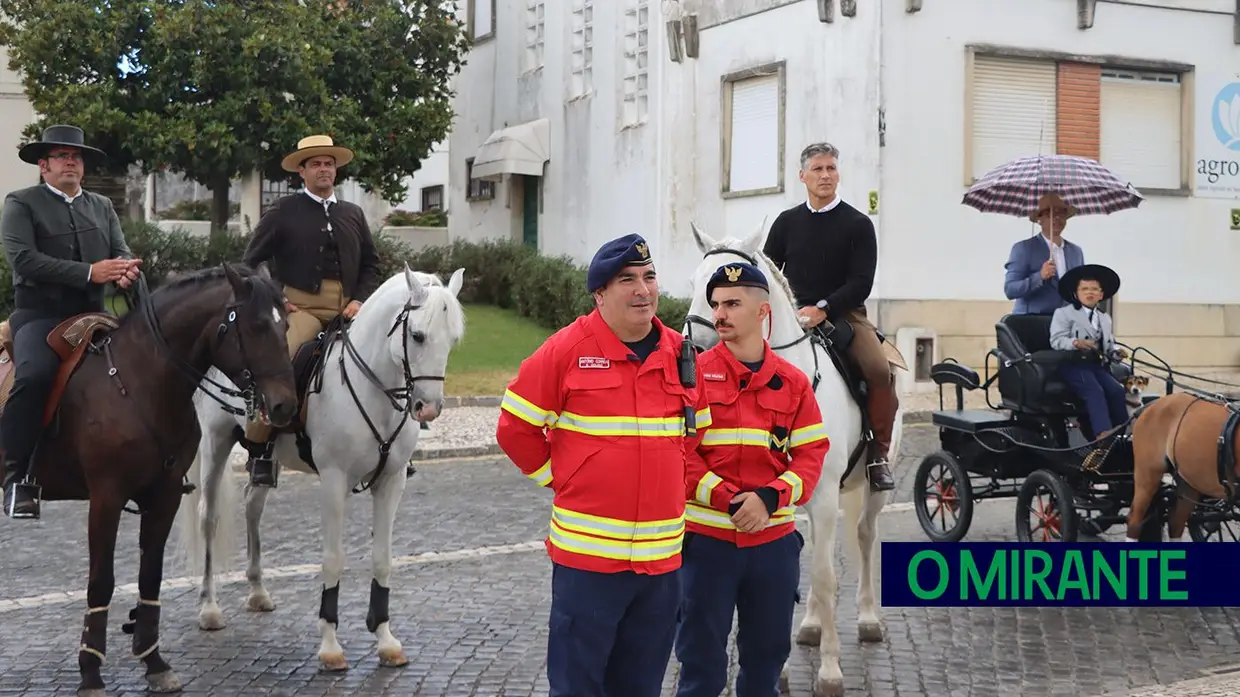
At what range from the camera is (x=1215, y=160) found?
2300cm

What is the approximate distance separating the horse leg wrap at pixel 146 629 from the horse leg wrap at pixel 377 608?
3.54ft

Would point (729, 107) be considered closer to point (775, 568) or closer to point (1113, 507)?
point (1113, 507)

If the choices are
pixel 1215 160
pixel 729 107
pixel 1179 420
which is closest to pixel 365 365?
pixel 1179 420

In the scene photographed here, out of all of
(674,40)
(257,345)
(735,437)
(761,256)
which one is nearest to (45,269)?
(257,345)

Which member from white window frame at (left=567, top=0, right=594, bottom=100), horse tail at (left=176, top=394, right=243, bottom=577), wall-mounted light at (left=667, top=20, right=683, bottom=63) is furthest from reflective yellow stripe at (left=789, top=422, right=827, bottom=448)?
white window frame at (left=567, top=0, right=594, bottom=100)

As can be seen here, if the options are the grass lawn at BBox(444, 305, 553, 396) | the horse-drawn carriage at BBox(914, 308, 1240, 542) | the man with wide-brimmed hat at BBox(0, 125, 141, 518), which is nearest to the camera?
the man with wide-brimmed hat at BBox(0, 125, 141, 518)

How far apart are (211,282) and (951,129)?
52.0 ft

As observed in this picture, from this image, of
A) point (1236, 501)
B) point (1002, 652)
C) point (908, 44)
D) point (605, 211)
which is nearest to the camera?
point (1002, 652)

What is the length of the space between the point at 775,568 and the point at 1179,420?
4612 mm

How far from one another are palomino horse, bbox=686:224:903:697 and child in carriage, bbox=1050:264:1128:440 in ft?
7.61

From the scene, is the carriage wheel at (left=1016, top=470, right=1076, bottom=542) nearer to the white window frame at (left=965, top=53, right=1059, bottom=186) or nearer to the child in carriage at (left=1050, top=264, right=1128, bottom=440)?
the child in carriage at (left=1050, top=264, right=1128, bottom=440)

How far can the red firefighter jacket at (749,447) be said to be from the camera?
5.35 meters

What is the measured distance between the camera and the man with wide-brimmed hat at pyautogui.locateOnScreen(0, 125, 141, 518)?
7.14 meters

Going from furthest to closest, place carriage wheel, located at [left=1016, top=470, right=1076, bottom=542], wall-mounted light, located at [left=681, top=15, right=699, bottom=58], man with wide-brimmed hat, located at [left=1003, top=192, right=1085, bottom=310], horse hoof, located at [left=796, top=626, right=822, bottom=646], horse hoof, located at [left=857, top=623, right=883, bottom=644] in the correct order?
wall-mounted light, located at [left=681, top=15, right=699, bottom=58], man with wide-brimmed hat, located at [left=1003, top=192, right=1085, bottom=310], carriage wheel, located at [left=1016, top=470, right=1076, bottom=542], horse hoof, located at [left=857, top=623, right=883, bottom=644], horse hoof, located at [left=796, top=626, right=822, bottom=646]
